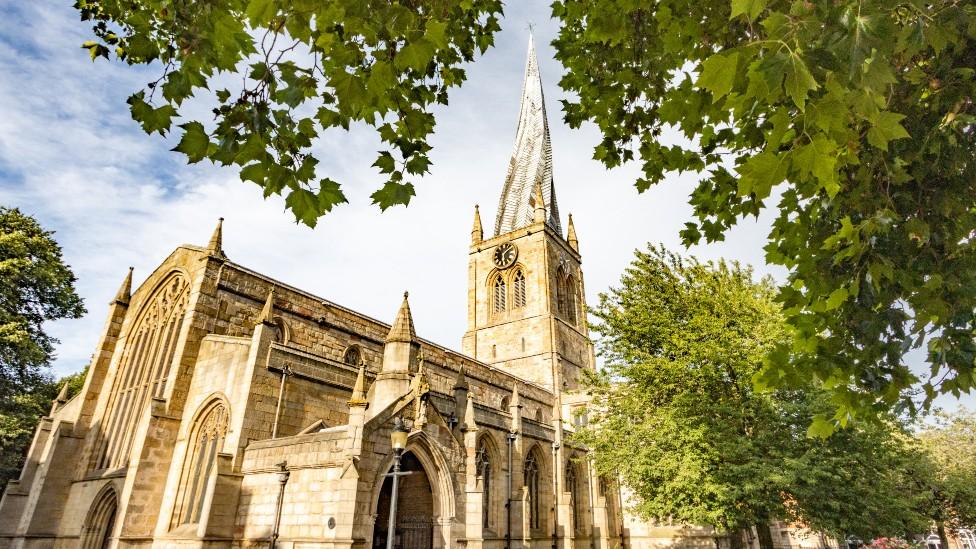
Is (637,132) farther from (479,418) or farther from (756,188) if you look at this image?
(479,418)

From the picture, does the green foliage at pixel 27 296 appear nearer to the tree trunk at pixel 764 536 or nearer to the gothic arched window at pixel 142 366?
the gothic arched window at pixel 142 366

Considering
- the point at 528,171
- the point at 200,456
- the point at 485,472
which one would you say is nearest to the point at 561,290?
the point at 528,171

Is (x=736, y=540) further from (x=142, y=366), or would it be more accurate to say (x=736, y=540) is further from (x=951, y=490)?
(x=142, y=366)

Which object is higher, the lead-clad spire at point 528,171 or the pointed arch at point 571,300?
the lead-clad spire at point 528,171

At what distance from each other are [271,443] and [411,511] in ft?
14.6

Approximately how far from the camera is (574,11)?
6.18 metres

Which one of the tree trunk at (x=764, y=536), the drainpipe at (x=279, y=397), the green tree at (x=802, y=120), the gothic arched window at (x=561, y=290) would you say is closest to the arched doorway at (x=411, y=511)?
the drainpipe at (x=279, y=397)

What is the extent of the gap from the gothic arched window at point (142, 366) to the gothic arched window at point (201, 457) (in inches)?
107

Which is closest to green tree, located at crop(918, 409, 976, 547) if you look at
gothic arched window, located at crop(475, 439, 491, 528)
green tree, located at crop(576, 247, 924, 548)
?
green tree, located at crop(576, 247, 924, 548)

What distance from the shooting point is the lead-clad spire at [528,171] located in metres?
47.5

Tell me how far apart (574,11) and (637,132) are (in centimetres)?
166

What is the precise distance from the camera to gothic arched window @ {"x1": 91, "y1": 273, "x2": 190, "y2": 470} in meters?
18.5

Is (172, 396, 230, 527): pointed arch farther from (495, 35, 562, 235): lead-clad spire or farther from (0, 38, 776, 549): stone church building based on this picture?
(495, 35, 562, 235): lead-clad spire

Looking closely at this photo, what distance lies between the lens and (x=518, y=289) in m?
42.1
